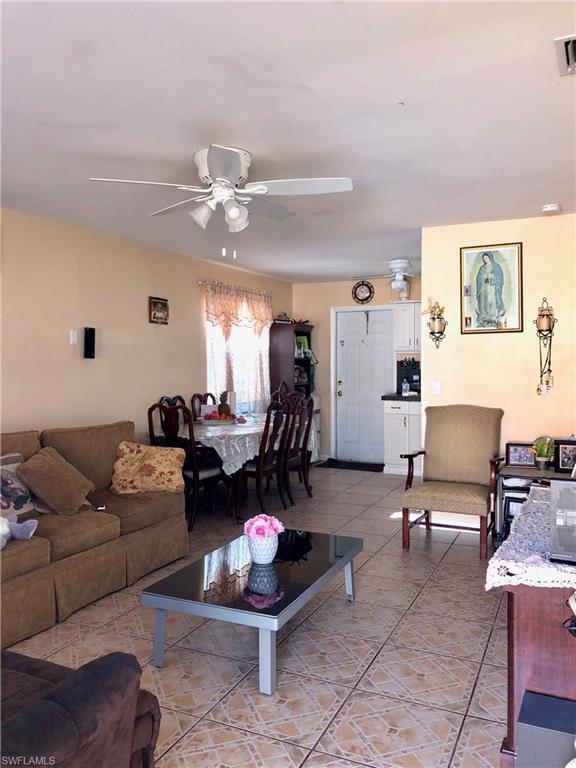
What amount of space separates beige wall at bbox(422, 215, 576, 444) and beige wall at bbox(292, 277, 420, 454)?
3.14m

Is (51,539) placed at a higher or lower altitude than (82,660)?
higher

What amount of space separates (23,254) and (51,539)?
2.12m

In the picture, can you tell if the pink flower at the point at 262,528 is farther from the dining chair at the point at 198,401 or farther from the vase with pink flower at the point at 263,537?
the dining chair at the point at 198,401

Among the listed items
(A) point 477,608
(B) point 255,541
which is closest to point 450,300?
(A) point 477,608

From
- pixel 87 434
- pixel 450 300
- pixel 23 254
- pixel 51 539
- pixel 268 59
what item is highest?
pixel 268 59

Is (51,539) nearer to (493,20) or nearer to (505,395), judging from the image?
(493,20)

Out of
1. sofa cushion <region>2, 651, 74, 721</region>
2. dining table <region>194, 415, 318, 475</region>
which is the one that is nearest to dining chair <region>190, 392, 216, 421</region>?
dining table <region>194, 415, 318, 475</region>

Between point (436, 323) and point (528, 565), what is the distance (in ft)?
10.6

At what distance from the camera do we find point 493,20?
1.84 meters

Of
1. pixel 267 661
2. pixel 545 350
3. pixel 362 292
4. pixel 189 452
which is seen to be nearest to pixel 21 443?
pixel 189 452

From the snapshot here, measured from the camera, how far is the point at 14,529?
2.90 m

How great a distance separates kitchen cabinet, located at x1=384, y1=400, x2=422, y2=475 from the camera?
6.82 m

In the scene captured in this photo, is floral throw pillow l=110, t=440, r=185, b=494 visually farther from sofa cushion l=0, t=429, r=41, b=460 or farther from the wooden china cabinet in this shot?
the wooden china cabinet

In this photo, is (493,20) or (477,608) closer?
(493,20)
